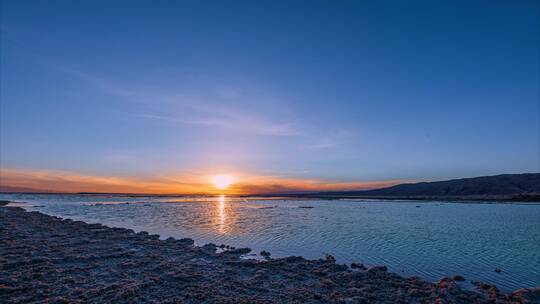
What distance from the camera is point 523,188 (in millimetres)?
163250

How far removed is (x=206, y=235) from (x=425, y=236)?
66.0 feet

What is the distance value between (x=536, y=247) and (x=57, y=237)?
37449mm

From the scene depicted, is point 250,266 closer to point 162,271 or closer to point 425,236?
point 162,271

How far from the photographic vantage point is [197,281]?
14.2 meters

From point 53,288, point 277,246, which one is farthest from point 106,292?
point 277,246

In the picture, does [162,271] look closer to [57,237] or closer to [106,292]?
[106,292]

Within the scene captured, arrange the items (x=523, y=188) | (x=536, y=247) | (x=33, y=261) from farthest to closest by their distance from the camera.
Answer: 1. (x=523, y=188)
2. (x=536, y=247)
3. (x=33, y=261)

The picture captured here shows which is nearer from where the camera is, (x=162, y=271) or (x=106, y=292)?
(x=106, y=292)

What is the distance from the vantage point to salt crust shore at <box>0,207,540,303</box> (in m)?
12.0

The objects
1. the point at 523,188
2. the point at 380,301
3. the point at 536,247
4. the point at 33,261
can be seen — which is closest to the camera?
the point at 380,301

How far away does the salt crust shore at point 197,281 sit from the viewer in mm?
12031

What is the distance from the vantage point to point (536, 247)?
2362 centimetres

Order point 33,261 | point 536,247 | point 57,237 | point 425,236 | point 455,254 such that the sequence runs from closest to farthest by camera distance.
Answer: point 33,261
point 455,254
point 536,247
point 57,237
point 425,236

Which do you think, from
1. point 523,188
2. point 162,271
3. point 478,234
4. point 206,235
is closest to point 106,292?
point 162,271
